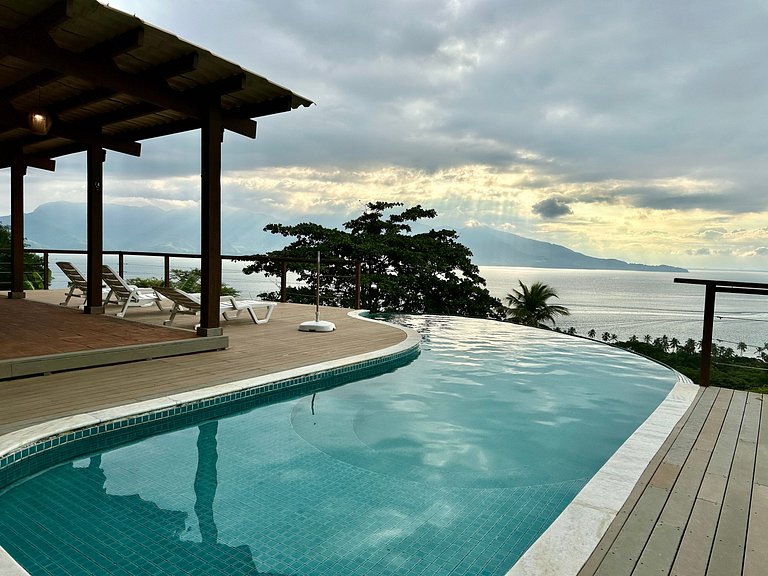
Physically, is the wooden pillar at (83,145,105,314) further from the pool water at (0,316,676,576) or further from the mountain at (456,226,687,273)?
the mountain at (456,226,687,273)

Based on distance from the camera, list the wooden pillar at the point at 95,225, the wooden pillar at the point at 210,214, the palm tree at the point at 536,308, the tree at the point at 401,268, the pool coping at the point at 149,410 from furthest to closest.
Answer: the palm tree at the point at 536,308 → the tree at the point at 401,268 → the wooden pillar at the point at 95,225 → the wooden pillar at the point at 210,214 → the pool coping at the point at 149,410

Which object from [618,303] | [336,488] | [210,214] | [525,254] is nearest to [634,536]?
[336,488]

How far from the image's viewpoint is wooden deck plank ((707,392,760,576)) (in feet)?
6.12

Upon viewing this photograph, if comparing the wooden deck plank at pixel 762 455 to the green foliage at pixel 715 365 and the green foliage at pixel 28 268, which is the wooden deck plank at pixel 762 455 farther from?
the green foliage at pixel 28 268

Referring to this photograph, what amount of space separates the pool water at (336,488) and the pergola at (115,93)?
8.66 ft

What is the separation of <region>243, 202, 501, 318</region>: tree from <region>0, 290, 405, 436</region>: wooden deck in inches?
363

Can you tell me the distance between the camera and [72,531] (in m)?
2.30

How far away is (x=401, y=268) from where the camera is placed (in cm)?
1809

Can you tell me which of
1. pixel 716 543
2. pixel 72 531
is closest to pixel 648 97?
pixel 716 543

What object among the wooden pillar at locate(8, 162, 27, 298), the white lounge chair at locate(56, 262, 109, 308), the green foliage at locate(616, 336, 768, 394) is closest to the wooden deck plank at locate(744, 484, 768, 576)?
the green foliage at locate(616, 336, 768, 394)

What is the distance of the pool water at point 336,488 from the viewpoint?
2152mm

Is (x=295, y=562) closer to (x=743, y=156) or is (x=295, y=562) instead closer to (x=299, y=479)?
(x=299, y=479)

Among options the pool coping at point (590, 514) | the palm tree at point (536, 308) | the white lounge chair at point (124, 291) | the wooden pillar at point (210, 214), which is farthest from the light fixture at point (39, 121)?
the palm tree at point (536, 308)

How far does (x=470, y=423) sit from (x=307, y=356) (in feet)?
7.00
